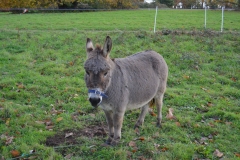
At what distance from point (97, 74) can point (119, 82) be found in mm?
809

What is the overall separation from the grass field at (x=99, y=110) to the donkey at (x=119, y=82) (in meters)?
0.59

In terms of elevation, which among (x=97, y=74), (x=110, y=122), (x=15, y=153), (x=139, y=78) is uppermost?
(x=97, y=74)

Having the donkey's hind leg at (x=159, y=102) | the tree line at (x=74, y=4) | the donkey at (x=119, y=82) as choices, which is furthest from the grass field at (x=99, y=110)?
the tree line at (x=74, y=4)

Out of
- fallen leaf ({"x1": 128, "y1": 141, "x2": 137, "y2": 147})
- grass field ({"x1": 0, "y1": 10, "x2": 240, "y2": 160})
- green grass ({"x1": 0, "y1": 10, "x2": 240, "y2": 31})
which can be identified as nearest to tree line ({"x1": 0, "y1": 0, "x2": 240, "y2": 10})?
green grass ({"x1": 0, "y1": 10, "x2": 240, "y2": 31})

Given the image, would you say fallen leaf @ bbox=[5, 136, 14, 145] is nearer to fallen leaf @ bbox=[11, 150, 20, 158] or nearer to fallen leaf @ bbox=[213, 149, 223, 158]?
fallen leaf @ bbox=[11, 150, 20, 158]

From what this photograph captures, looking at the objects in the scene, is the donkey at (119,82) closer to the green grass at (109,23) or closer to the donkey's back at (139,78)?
the donkey's back at (139,78)

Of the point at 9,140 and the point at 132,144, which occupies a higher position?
the point at 9,140

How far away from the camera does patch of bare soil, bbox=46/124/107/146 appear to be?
5223 mm

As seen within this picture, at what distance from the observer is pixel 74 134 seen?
18.2 ft

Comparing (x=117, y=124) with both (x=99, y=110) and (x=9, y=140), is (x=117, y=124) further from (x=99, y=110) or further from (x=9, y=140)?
(x=9, y=140)

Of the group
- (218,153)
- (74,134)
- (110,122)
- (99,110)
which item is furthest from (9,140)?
(218,153)

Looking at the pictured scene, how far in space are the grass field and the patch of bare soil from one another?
0.02 metres

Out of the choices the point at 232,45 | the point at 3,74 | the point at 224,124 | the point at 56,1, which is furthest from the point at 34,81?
the point at 56,1

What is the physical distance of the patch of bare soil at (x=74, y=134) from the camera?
522cm
